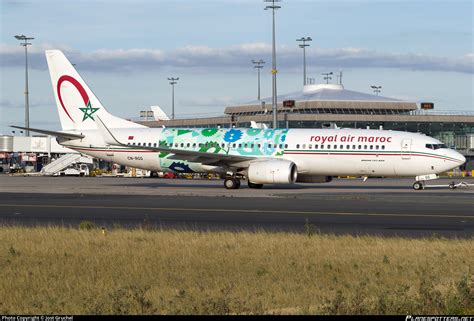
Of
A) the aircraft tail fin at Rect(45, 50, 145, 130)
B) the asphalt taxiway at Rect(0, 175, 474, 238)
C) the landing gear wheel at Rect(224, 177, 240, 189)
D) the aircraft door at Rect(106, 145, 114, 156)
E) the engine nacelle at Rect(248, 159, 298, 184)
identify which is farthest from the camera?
the aircraft tail fin at Rect(45, 50, 145, 130)

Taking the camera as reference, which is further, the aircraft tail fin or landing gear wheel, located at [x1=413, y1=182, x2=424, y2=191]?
the aircraft tail fin

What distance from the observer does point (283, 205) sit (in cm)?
3862

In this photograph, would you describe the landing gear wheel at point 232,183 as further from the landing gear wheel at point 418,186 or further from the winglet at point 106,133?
the landing gear wheel at point 418,186

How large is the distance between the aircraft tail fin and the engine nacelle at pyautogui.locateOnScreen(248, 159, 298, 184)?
12746mm

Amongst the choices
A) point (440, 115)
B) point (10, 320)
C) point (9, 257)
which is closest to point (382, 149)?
point (9, 257)

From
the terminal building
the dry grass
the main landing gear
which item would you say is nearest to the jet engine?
the main landing gear

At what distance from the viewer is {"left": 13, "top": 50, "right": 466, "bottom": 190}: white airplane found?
52.3m

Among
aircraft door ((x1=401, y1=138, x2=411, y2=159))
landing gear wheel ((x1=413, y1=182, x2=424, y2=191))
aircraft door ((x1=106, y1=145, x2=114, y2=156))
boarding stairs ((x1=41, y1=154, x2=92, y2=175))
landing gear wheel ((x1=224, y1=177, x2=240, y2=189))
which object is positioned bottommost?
boarding stairs ((x1=41, y1=154, x2=92, y2=175))

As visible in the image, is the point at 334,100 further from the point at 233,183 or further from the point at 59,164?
the point at 233,183

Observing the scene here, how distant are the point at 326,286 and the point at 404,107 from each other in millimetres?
129734

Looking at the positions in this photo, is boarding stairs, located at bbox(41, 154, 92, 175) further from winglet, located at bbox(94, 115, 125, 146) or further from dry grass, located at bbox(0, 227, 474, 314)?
dry grass, located at bbox(0, 227, 474, 314)

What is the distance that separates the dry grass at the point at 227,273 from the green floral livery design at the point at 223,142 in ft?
99.0

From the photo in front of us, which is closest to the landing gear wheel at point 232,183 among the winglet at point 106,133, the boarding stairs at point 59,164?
the winglet at point 106,133

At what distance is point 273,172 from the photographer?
51.7 m
